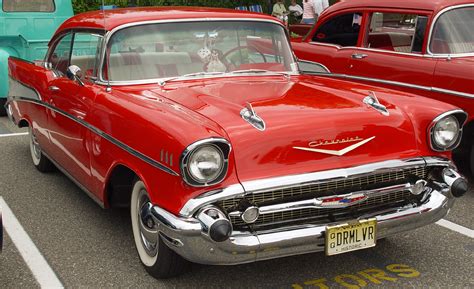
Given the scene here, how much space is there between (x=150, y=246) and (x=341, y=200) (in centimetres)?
114

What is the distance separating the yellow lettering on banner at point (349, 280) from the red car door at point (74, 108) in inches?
69.3

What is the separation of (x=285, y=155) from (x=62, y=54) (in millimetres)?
2750

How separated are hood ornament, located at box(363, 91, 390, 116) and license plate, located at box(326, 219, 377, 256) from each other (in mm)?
635

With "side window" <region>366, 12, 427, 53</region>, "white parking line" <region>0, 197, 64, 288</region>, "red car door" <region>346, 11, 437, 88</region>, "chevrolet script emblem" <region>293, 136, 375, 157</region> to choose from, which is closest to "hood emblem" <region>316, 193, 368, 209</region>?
"chevrolet script emblem" <region>293, 136, 375, 157</region>

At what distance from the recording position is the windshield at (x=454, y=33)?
17.7ft

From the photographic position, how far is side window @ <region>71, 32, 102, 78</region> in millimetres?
4203

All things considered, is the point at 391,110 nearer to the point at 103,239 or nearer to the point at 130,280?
the point at 130,280

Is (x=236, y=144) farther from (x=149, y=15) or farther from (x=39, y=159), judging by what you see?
(x=39, y=159)

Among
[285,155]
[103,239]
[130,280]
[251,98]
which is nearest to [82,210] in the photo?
[103,239]

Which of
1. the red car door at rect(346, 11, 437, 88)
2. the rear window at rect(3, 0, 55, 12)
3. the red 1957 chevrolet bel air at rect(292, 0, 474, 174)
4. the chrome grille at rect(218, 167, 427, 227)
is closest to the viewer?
the chrome grille at rect(218, 167, 427, 227)

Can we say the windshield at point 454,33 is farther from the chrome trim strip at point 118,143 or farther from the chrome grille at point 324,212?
the chrome trim strip at point 118,143

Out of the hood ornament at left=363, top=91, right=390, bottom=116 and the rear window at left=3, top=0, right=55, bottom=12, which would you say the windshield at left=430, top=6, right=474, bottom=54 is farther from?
the rear window at left=3, top=0, right=55, bottom=12

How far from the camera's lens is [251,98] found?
3.56 metres

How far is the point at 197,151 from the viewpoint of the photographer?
9.53 feet
